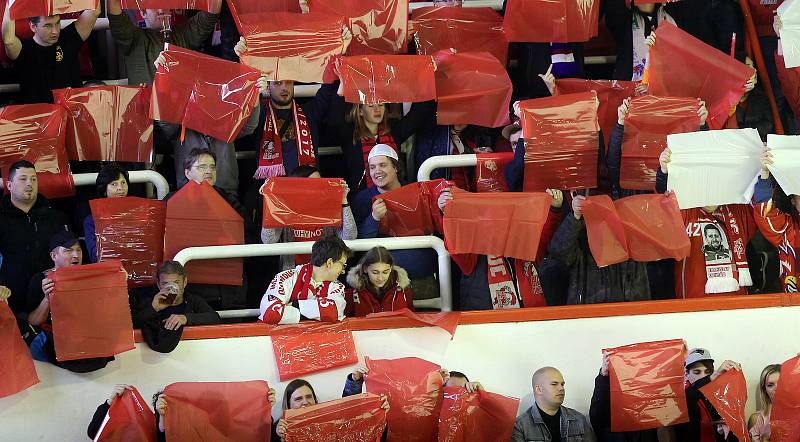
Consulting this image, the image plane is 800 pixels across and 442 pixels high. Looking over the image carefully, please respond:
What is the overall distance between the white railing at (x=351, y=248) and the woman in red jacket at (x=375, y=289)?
0.05 metres

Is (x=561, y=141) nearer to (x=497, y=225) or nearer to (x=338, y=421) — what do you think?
(x=497, y=225)

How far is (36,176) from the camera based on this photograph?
5809mm

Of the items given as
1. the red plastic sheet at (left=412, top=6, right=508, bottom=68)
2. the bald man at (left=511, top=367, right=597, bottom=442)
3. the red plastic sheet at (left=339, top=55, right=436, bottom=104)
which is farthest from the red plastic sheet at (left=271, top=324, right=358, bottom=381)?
the red plastic sheet at (left=412, top=6, right=508, bottom=68)

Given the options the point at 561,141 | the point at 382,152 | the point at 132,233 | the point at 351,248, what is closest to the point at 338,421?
the point at 351,248

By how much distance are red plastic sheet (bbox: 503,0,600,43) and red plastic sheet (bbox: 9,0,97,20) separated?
200 centimetres

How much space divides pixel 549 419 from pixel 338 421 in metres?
0.86

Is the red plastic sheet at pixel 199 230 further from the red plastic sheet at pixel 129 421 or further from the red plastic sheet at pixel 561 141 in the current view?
the red plastic sheet at pixel 561 141

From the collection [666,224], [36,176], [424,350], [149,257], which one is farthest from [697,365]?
[36,176]

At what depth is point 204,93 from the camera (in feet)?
19.8

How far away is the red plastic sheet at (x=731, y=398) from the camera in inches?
200

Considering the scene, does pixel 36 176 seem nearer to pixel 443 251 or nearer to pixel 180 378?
pixel 180 378

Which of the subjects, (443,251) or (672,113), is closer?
(443,251)

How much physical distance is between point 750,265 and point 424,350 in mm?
1729

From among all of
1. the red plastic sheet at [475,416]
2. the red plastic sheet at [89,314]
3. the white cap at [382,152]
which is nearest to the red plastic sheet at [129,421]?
the red plastic sheet at [89,314]
